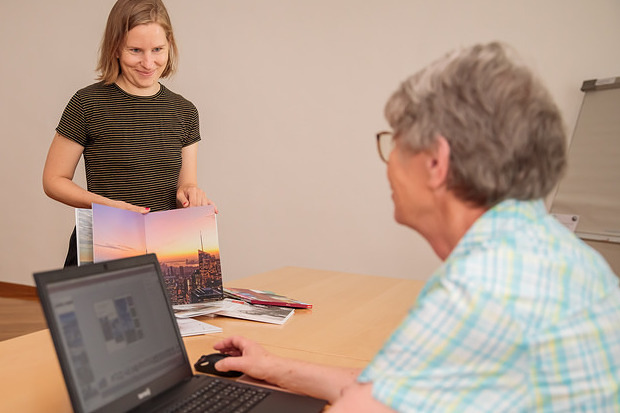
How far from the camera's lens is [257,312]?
1.66 metres

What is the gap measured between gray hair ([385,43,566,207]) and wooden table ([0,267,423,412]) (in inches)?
26.5

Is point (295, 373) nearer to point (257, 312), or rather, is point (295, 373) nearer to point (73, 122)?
point (257, 312)

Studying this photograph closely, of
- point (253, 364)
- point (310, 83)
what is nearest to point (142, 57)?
point (253, 364)

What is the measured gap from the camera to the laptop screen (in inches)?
33.6

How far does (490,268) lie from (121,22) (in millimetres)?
1536

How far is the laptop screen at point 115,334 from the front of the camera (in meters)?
0.85

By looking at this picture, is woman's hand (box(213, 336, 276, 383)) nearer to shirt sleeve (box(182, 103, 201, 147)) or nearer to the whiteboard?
shirt sleeve (box(182, 103, 201, 147))

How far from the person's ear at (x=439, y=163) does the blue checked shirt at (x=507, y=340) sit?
0.11m

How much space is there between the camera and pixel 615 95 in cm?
292

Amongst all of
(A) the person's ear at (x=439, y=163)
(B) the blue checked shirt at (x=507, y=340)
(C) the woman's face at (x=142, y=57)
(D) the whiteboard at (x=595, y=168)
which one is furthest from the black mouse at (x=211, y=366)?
(D) the whiteboard at (x=595, y=168)

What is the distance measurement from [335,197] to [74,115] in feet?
7.38

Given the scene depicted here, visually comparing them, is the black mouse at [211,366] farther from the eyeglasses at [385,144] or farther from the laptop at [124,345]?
the eyeglasses at [385,144]

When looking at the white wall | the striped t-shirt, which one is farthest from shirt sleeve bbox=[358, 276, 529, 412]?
the white wall

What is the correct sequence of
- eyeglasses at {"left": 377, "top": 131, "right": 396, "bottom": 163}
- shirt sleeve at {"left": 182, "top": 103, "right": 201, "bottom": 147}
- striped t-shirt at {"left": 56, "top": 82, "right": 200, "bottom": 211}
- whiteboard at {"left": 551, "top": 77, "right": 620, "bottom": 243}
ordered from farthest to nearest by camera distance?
whiteboard at {"left": 551, "top": 77, "right": 620, "bottom": 243} < shirt sleeve at {"left": 182, "top": 103, "right": 201, "bottom": 147} < striped t-shirt at {"left": 56, "top": 82, "right": 200, "bottom": 211} < eyeglasses at {"left": 377, "top": 131, "right": 396, "bottom": 163}
